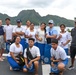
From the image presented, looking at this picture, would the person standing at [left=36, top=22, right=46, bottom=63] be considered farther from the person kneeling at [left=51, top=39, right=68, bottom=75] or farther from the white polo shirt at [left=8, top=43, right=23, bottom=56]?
the person kneeling at [left=51, top=39, right=68, bottom=75]

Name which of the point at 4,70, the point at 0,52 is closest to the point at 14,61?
the point at 4,70

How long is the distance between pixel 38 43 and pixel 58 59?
1687 millimetres

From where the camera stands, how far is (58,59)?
21.8 ft

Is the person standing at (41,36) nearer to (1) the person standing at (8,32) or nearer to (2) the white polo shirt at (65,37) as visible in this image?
(2) the white polo shirt at (65,37)

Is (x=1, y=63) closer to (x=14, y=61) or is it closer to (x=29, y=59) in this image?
(x=14, y=61)

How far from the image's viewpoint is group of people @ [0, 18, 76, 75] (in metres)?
6.62

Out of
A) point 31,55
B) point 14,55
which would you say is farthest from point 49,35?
point 14,55

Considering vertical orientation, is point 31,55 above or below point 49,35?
below

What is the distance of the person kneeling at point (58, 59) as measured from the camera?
21.3 ft

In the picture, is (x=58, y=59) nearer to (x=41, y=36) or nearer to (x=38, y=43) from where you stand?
(x=41, y=36)

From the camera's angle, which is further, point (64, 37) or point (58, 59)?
point (64, 37)

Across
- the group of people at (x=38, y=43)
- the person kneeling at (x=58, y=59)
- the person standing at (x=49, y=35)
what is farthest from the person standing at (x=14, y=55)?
the person kneeling at (x=58, y=59)

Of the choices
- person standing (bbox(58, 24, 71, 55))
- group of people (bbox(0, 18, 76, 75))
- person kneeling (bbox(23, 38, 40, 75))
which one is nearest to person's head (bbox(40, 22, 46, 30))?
group of people (bbox(0, 18, 76, 75))

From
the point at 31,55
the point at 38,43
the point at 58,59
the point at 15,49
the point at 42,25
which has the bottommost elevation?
the point at 58,59
